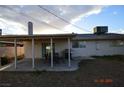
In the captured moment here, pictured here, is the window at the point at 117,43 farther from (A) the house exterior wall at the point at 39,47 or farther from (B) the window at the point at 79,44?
(A) the house exterior wall at the point at 39,47

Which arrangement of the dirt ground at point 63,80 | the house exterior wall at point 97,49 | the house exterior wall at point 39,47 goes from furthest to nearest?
the house exterior wall at point 97,49 < the house exterior wall at point 39,47 < the dirt ground at point 63,80

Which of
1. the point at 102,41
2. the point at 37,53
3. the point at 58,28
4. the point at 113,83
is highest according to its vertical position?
the point at 58,28

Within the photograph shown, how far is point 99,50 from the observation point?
24.3 m

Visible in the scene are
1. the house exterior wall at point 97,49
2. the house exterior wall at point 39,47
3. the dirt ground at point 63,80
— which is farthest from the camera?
the house exterior wall at point 97,49

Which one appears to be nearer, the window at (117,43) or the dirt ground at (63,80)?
the dirt ground at (63,80)

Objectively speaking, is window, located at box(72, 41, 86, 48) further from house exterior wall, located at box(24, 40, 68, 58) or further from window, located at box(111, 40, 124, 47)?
window, located at box(111, 40, 124, 47)

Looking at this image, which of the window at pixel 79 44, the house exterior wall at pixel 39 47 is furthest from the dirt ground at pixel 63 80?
the window at pixel 79 44

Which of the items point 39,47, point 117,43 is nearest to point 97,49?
point 117,43

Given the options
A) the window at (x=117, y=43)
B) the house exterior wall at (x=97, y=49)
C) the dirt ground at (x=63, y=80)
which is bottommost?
the dirt ground at (x=63, y=80)

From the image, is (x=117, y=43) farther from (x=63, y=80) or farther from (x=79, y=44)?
(x=63, y=80)

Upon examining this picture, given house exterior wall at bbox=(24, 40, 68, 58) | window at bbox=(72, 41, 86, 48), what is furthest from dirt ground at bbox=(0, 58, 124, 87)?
window at bbox=(72, 41, 86, 48)

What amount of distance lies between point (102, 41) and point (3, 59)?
1335 cm
